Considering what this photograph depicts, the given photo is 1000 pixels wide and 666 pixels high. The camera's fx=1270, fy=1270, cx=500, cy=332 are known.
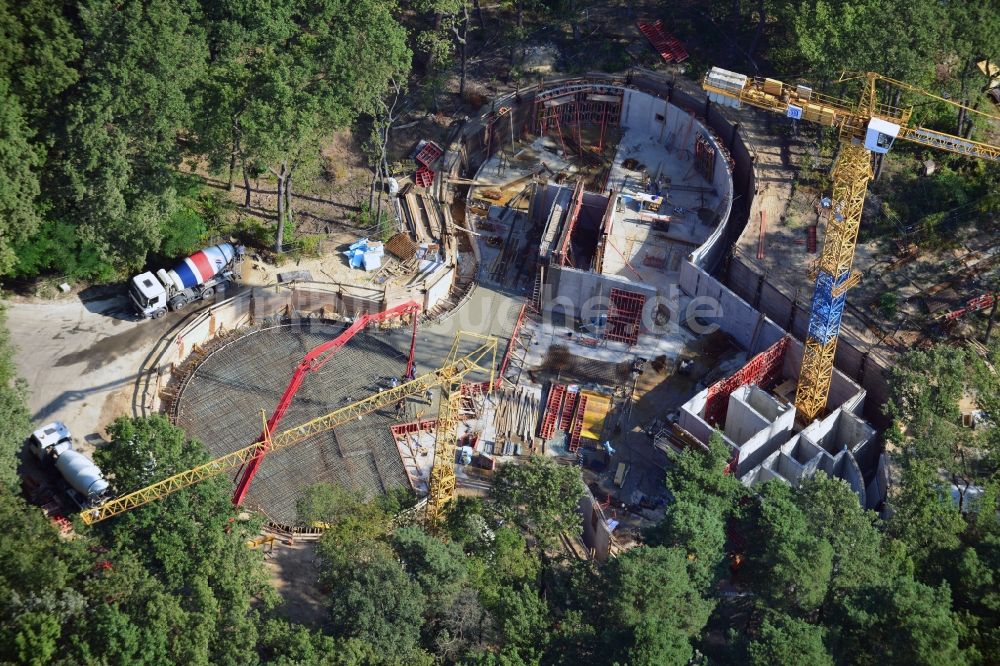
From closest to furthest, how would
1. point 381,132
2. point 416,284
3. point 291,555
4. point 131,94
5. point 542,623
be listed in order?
point 542,623
point 291,555
point 131,94
point 416,284
point 381,132

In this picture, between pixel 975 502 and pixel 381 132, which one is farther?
pixel 381 132

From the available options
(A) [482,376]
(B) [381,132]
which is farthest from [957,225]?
(B) [381,132]

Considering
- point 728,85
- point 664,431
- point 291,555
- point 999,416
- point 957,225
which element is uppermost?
point 728,85

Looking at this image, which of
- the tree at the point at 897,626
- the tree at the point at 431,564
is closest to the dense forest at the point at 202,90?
the tree at the point at 431,564

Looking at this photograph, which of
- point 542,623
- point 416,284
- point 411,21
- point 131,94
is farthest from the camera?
point 411,21

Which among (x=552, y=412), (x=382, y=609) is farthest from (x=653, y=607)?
(x=552, y=412)

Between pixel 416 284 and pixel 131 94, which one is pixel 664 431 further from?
pixel 131 94

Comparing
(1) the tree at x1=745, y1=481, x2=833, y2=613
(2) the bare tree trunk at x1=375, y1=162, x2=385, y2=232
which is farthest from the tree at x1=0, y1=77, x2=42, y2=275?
(1) the tree at x1=745, y1=481, x2=833, y2=613
